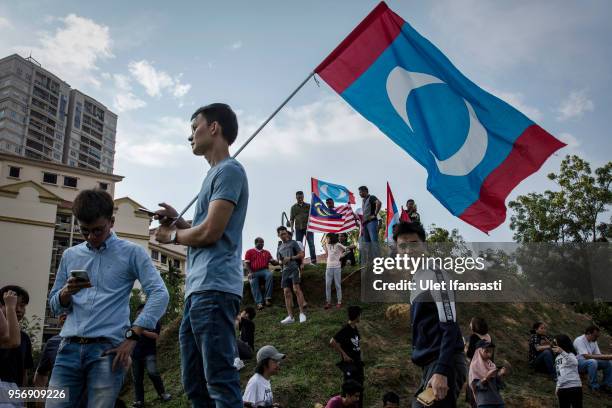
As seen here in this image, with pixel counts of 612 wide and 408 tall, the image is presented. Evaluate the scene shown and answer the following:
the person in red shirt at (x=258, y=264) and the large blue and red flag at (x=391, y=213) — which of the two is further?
the large blue and red flag at (x=391, y=213)

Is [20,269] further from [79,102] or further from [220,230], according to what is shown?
[79,102]

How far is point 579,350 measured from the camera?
10734 mm

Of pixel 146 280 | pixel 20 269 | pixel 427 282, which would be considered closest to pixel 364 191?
pixel 427 282

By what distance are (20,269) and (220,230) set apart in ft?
140

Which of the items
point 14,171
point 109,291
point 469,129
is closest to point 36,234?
point 14,171

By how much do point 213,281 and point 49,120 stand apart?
9410 cm

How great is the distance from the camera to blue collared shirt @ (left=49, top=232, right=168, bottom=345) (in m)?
3.47

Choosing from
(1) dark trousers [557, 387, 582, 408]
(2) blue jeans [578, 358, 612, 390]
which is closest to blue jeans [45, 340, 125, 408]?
(1) dark trousers [557, 387, 582, 408]

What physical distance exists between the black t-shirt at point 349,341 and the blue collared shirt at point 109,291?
215 inches

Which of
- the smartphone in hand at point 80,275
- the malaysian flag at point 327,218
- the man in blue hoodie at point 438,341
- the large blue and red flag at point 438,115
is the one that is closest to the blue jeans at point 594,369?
the large blue and red flag at point 438,115

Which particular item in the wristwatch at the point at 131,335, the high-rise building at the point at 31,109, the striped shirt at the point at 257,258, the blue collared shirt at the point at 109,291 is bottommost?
the wristwatch at the point at 131,335

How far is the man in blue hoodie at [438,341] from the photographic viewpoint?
3.94 m

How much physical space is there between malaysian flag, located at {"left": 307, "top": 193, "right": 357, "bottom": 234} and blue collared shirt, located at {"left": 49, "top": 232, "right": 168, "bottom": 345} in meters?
12.2

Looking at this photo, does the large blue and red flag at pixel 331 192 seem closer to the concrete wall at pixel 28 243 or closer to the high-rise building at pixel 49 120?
the concrete wall at pixel 28 243
